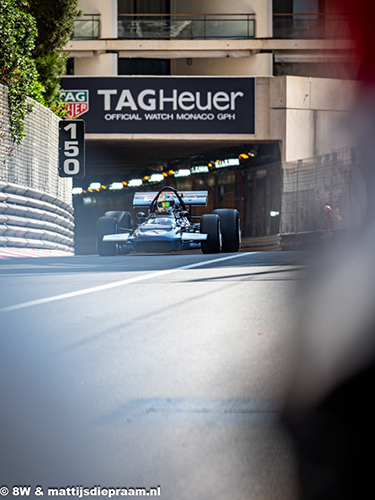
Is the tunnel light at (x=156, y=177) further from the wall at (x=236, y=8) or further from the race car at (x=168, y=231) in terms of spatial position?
the race car at (x=168, y=231)

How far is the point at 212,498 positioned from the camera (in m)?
2.22

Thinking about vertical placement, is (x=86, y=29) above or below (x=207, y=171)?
above

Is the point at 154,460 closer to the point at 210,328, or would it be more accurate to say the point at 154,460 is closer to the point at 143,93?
the point at 210,328

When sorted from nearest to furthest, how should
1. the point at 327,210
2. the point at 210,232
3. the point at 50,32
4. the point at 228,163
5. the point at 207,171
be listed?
the point at 210,232, the point at 327,210, the point at 50,32, the point at 228,163, the point at 207,171

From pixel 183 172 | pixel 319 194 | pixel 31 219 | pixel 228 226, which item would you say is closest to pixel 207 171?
pixel 183 172

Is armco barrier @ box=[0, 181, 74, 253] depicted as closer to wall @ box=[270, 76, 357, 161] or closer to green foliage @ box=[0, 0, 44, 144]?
green foliage @ box=[0, 0, 44, 144]

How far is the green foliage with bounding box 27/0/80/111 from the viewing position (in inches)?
794

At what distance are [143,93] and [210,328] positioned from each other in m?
24.7

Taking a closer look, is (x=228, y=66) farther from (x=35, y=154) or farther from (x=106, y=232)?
(x=106, y=232)

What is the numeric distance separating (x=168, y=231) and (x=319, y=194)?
760 cm

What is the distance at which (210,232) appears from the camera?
1566cm

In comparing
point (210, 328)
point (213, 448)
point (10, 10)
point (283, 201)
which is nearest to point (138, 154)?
point (283, 201)

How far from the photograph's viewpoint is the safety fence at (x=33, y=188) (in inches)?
576

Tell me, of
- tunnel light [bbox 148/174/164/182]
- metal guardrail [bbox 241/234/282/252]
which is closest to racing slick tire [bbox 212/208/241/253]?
metal guardrail [bbox 241/234/282/252]
